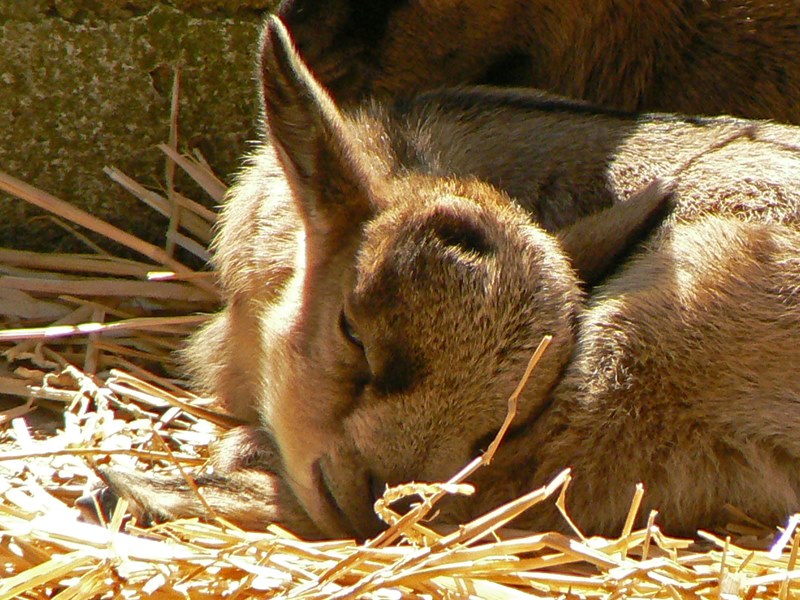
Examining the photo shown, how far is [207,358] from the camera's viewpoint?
362cm

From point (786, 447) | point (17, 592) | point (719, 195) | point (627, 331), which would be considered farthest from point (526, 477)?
point (17, 592)

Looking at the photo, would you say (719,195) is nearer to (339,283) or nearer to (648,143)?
(648,143)

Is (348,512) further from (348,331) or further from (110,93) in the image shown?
(110,93)

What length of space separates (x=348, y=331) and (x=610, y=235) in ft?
2.17

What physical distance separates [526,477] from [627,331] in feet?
1.28

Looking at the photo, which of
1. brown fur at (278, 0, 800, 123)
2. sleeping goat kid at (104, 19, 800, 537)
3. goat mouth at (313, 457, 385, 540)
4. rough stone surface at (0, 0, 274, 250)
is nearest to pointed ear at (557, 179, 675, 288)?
sleeping goat kid at (104, 19, 800, 537)

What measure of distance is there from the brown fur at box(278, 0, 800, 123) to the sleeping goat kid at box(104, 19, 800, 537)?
73cm

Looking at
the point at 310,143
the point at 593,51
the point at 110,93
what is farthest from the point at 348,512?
the point at 110,93

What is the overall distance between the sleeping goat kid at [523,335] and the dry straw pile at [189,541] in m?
0.11

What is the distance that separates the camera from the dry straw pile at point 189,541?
7.84ft

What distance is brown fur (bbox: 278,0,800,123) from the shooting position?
12.6 ft

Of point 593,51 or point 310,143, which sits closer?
point 310,143

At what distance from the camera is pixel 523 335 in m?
2.63

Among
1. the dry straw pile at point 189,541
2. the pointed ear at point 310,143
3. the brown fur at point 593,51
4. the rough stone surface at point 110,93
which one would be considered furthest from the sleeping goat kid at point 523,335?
→ the rough stone surface at point 110,93
